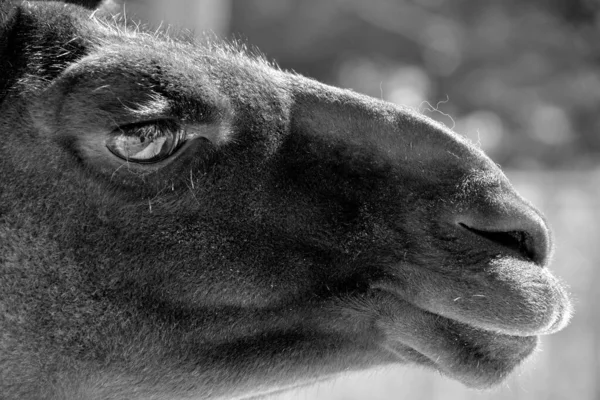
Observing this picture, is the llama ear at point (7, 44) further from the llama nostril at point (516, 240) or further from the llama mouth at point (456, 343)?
the llama nostril at point (516, 240)

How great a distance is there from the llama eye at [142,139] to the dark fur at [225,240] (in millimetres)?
29

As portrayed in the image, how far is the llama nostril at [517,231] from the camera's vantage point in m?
2.64

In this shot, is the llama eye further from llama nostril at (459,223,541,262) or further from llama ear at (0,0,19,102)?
llama nostril at (459,223,541,262)

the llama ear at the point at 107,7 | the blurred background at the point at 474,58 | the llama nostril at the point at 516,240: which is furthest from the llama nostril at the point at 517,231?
the blurred background at the point at 474,58

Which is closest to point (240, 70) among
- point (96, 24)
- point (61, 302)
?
point (96, 24)

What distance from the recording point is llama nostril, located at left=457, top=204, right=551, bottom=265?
2643mm

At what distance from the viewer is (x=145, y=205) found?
2.73m

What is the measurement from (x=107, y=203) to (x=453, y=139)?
A: 1.09 m

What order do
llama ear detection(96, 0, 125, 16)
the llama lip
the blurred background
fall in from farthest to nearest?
the blurred background, llama ear detection(96, 0, 125, 16), the llama lip

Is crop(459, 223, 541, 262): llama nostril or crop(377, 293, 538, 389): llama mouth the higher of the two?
crop(459, 223, 541, 262): llama nostril

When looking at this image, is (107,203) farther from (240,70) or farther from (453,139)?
(453,139)

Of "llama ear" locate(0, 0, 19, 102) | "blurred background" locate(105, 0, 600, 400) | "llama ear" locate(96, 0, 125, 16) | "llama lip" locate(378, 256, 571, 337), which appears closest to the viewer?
"llama lip" locate(378, 256, 571, 337)

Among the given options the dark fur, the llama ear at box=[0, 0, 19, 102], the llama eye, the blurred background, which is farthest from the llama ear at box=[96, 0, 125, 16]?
the blurred background

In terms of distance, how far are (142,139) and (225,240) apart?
398 millimetres
